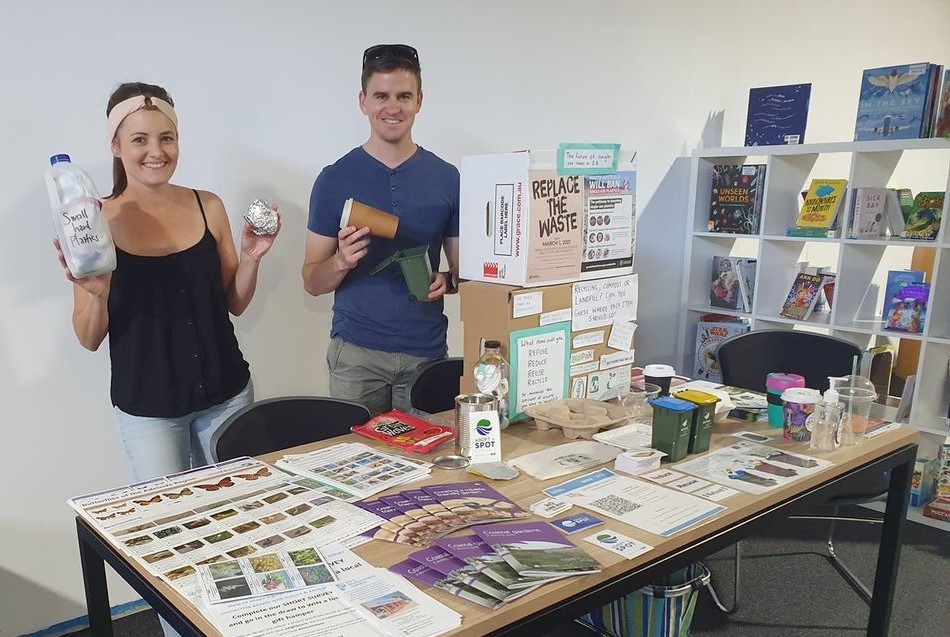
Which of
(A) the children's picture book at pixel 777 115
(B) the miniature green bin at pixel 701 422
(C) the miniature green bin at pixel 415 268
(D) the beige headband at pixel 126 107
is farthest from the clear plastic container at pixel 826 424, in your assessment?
(A) the children's picture book at pixel 777 115

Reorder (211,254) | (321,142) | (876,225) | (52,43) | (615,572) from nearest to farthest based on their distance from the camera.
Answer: (615,572) → (211,254) → (52,43) → (321,142) → (876,225)

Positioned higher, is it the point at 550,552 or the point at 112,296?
the point at 112,296

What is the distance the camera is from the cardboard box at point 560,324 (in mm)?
1638

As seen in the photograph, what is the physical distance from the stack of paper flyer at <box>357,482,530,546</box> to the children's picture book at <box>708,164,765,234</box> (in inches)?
108

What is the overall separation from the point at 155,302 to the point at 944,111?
3.00 meters

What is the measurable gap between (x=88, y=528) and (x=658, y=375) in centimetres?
132

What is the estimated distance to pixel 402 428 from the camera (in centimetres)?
165

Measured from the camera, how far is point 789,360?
2566 mm

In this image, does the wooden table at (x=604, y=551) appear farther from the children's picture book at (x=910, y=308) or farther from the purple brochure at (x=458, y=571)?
the children's picture book at (x=910, y=308)

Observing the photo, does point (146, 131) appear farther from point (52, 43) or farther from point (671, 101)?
point (671, 101)

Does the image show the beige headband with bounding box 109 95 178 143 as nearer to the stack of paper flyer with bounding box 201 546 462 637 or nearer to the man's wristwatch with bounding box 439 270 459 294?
the man's wristwatch with bounding box 439 270 459 294

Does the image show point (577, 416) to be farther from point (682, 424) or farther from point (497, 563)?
point (497, 563)


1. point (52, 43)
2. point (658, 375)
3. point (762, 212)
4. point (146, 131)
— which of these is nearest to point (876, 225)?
point (762, 212)

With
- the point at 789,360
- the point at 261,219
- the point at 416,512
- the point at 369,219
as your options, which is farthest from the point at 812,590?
the point at 261,219
